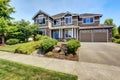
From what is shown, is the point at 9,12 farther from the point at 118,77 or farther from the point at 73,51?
the point at 118,77

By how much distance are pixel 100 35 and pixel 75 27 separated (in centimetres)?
586

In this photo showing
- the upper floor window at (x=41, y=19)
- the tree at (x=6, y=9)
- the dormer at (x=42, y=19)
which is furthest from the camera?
the upper floor window at (x=41, y=19)

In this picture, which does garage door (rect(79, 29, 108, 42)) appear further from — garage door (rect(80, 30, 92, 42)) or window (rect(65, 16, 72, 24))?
window (rect(65, 16, 72, 24))

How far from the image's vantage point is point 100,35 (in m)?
21.6

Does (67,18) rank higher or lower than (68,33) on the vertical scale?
higher

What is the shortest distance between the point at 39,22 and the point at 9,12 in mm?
7225

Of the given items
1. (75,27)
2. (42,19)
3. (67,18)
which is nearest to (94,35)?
(75,27)

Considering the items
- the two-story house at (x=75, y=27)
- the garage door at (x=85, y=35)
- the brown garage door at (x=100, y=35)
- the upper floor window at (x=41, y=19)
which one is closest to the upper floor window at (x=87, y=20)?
the two-story house at (x=75, y=27)

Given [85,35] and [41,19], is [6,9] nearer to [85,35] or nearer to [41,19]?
[41,19]

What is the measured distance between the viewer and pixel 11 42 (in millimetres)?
16328

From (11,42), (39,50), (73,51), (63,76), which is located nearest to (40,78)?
(63,76)

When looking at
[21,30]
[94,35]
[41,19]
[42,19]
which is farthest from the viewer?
[41,19]

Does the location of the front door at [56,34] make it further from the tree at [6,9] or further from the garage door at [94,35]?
the tree at [6,9]

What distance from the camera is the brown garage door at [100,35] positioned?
2131 centimetres
